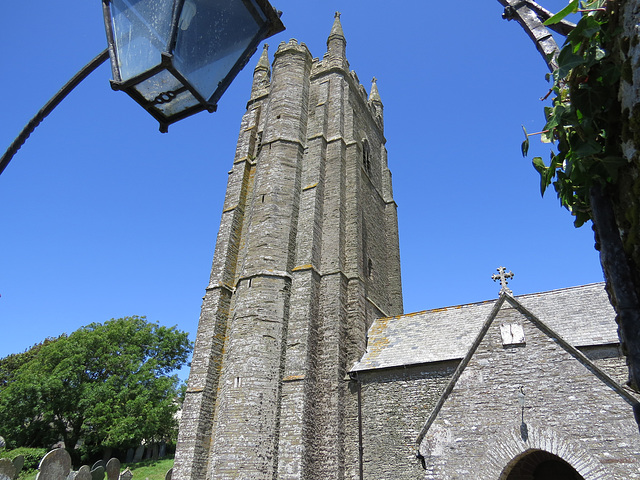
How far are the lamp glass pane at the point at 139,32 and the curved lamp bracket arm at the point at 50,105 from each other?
0.29 m

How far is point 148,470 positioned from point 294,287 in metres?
18.5

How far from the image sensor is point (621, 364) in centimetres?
1179

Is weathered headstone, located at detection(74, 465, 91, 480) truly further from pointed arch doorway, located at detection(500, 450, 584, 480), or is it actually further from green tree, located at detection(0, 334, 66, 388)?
green tree, located at detection(0, 334, 66, 388)

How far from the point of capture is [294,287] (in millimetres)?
16141

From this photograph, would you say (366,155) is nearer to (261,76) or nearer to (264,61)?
(261,76)

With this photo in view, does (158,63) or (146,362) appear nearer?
(158,63)

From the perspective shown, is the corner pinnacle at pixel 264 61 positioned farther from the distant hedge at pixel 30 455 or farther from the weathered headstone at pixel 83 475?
the distant hedge at pixel 30 455

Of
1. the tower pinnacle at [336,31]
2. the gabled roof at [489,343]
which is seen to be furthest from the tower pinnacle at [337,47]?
the gabled roof at [489,343]

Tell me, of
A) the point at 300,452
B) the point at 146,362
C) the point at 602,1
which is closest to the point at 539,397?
the point at 300,452

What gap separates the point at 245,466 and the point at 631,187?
13349 mm

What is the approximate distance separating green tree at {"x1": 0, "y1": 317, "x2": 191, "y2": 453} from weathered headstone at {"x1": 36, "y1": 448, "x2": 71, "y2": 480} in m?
14.6

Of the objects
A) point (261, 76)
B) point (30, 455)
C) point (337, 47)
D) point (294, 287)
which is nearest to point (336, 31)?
point (337, 47)

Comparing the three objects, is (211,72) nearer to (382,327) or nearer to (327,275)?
(327,275)

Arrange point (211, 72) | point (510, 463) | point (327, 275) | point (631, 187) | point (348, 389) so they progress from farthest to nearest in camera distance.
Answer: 1. point (327, 275)
2. point (348, 389)
3. point (510, 463)
4. point (211, 72)
5. point (631, 187)
